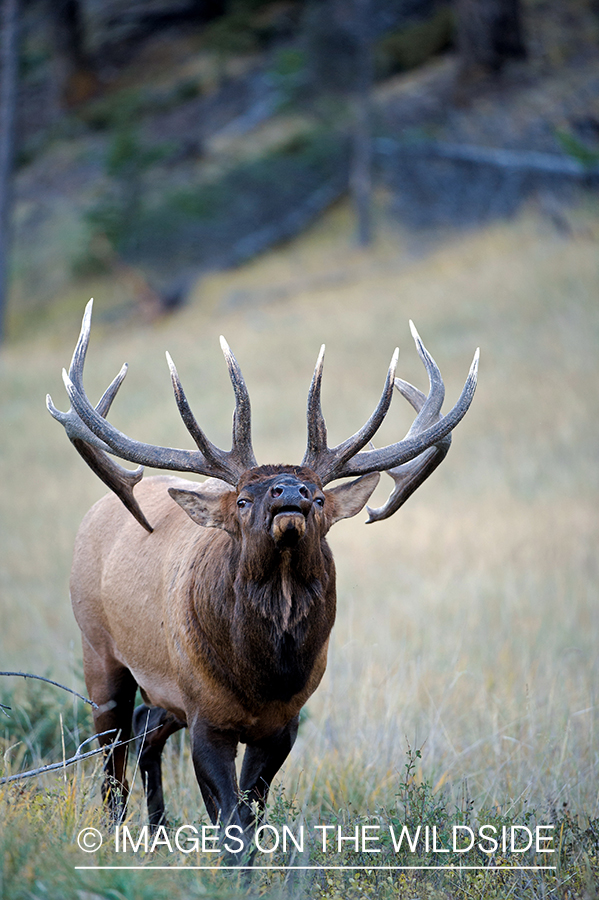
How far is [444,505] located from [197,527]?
9.13 m

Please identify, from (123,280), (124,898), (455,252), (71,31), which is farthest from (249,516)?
(71,31)

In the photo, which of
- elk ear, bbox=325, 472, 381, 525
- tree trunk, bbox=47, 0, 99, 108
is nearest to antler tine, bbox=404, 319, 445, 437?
elk ear, bbox=325, 472, 381, 525

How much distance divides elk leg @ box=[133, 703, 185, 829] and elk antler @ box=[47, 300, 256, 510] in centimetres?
118

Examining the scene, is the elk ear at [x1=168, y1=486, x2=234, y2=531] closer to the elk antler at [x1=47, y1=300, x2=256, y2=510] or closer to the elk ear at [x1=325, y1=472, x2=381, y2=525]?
the elk antler at [x1=47, y1=300, x2=256, y2=510]

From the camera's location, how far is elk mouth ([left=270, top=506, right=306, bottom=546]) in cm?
326

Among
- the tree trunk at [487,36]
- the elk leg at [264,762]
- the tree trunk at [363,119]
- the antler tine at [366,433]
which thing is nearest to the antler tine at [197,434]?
the antler tine at [366,433]

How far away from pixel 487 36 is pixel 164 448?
25010 mm

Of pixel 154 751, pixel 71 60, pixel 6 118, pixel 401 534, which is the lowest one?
pixel 401 534

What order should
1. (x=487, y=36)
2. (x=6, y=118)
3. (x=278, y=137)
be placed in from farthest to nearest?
(x=278, y=137) < (x=6, y=118) < (x=487, y=36)

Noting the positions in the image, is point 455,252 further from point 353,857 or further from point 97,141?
point 353,857

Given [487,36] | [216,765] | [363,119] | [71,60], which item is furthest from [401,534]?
[71,60]

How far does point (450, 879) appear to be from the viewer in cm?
352

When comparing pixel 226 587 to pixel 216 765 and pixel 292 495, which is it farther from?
pixel 216 765

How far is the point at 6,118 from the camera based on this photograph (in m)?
26.5
